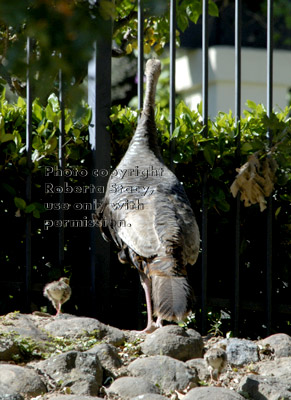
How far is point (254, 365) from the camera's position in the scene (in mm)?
3838

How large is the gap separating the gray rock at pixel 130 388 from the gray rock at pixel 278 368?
0.72 meters

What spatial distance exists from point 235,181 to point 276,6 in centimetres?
885

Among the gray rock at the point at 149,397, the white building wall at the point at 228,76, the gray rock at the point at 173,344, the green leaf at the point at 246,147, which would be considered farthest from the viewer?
the white building wall at the point at 228,76

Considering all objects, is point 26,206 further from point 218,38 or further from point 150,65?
point 218,38

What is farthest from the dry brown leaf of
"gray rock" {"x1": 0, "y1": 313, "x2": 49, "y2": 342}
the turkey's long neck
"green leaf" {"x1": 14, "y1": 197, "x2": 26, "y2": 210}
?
"gray rock" {"x1": 0, "y1": 313, "x2": 49, "y2": 342}

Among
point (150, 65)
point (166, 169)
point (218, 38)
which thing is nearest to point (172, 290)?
point (166, 169)

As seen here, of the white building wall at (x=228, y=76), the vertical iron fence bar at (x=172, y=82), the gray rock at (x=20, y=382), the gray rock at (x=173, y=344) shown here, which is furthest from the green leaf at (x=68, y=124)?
the white building wall at (x=228, y=76)

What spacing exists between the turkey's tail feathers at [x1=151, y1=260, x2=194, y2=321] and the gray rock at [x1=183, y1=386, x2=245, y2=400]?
0.54 m

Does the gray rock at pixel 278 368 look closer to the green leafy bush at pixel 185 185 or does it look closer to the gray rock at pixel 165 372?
the gray rock at pixel 165 372

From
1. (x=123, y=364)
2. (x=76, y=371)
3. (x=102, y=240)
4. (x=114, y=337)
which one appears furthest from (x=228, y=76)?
(x=76, y=371)

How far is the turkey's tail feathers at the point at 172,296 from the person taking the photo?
12.1ft

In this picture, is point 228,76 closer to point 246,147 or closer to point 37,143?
point 246,147

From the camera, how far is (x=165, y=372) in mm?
3459

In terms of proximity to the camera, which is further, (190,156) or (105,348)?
(190,156)
